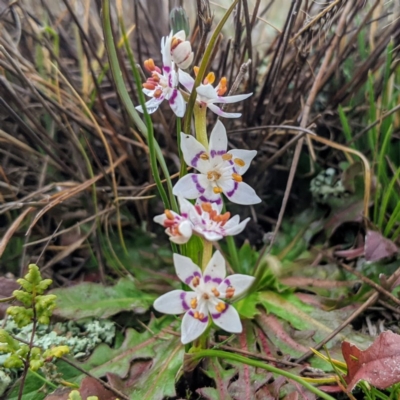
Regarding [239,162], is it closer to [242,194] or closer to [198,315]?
[242,194]

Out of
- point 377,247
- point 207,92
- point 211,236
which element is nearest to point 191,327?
point 211,236

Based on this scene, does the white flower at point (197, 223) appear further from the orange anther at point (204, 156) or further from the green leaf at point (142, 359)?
the green leaf at point (142, 359)

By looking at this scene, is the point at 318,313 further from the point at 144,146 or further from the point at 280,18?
the point at 280,18

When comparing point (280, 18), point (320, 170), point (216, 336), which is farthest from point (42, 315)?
point (280, 18)

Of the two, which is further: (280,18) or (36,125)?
(280,18)

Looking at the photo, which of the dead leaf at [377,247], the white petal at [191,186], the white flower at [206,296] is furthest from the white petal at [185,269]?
the dead leaf at [377,247]
